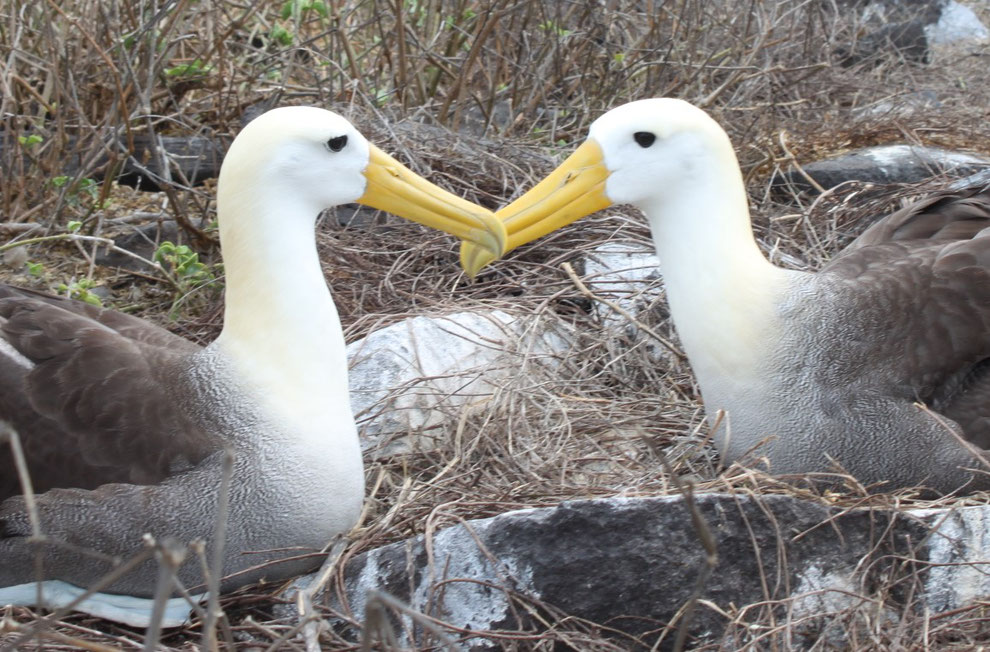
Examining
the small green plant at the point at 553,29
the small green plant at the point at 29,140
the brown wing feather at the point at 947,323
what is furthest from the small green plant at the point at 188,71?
the brown wing feather at the point at 947,323

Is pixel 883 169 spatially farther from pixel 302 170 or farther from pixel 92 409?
pixel 92 409

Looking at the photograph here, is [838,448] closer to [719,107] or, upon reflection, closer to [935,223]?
[935,223]

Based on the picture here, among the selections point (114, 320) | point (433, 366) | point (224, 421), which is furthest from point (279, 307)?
point (433, 366)

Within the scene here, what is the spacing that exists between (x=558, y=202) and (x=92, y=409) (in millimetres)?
1350

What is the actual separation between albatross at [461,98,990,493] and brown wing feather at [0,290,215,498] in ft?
4.09

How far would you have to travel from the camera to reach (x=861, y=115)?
631cm

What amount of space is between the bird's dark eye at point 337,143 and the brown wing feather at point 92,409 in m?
0.65

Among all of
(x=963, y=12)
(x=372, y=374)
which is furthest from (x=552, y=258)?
(x=963, y=12)

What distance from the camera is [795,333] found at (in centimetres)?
319

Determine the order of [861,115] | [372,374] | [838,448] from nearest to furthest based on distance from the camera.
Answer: [838,448]
[372,374]
[861,115]

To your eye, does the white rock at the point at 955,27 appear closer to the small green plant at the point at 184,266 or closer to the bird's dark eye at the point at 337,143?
the small green plant at the point at 184,266

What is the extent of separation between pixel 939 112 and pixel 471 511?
429 cm

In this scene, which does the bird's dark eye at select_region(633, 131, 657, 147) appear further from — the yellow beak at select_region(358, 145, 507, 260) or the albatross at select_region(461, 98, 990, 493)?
the yellow beak at select_region(358, 145, 507, 260)

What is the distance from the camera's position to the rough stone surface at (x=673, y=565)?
2.62m
